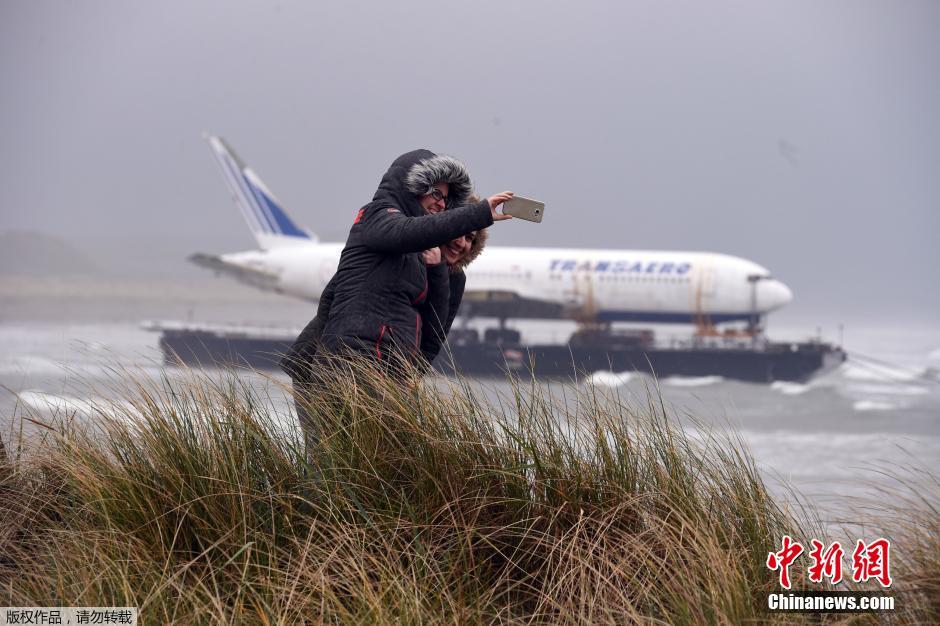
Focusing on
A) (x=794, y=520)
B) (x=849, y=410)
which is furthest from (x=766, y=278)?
(x=794, y=520)

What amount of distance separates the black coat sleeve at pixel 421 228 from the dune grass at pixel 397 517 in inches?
13.8

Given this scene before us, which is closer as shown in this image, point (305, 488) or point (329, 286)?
point (305, 488)

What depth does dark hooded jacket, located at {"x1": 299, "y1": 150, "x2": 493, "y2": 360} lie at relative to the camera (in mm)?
2426

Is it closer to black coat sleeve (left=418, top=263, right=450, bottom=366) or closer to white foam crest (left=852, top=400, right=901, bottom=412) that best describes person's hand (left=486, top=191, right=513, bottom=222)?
black coat sleeve (left=418, top=263, right=450, bottom=366)

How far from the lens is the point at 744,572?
205 cm

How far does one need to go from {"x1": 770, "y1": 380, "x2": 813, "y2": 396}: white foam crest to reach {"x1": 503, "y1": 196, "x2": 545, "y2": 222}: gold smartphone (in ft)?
96.1

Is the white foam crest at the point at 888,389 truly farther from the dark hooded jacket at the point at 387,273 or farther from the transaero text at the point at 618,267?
the dark hooded jacket at the point at 387,273

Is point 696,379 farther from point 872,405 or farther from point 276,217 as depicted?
point 872,405

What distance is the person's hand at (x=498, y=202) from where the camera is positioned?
2275mm

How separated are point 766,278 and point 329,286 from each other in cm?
2866

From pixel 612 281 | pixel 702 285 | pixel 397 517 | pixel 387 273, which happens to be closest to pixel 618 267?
pixel 612 281

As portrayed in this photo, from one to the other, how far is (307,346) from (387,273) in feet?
1.19

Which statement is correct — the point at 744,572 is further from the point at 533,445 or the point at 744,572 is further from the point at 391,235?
the point at 391,235

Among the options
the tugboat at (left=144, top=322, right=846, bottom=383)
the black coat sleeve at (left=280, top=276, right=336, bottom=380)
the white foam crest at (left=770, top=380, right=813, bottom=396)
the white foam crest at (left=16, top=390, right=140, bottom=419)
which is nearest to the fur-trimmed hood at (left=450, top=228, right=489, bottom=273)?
the black coat sleeve at (left=280, top=276, right=336, bottom=380)
